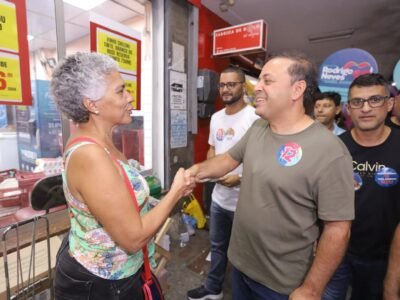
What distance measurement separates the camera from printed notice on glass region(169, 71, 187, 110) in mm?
2727

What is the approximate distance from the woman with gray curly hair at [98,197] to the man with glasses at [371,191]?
3.67 feet

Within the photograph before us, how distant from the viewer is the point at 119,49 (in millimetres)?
2064

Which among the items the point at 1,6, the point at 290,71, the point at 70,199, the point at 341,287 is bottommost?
the point at 341,287

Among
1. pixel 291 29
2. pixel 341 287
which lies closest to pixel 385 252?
pixel 341 287

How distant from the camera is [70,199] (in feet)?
2.96

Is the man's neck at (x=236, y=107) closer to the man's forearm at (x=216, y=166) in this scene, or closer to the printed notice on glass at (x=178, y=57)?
the man's forearm at (x=216, y=166)

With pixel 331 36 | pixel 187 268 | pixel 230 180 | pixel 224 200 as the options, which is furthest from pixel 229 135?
pixel 331 36

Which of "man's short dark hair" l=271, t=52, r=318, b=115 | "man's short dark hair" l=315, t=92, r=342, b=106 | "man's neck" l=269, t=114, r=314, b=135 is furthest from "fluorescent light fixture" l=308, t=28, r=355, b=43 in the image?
"man's neck" l=269, t=114, r=314, b=135

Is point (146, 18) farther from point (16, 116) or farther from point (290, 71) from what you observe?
point (290, 71)

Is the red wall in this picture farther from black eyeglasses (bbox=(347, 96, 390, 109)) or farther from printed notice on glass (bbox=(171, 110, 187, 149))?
black eyeglasses (bbox=(347, 96, 390, 109))

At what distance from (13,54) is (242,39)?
236cm

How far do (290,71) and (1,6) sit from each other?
1.69 m

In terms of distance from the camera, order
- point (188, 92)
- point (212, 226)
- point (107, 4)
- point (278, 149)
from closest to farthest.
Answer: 1. point (278, 149)
2. point (212, 226)
3. point (107, 4)
4. point (188, 92)

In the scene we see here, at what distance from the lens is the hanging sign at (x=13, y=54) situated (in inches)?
53.8
